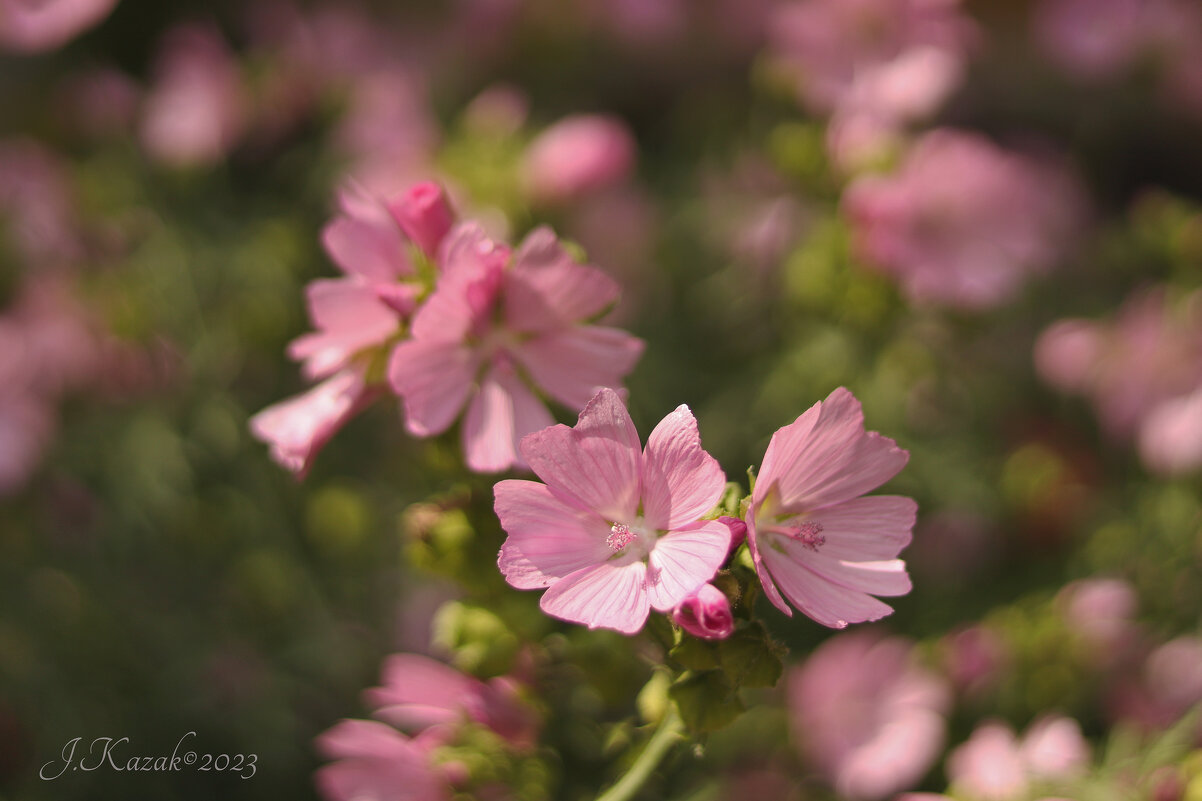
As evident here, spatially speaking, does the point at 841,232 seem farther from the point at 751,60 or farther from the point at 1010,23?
the point at 1010,23

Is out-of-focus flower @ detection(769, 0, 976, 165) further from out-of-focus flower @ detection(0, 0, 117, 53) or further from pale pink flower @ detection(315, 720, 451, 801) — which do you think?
out-of-focus flower @ detection(0, 0, 117, 53)

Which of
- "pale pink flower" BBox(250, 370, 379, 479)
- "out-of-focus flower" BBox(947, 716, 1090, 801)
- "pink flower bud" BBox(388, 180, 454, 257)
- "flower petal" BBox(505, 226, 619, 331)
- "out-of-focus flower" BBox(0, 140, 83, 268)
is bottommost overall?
"out-of-focus flower" BBox(947, 716, 1090, 801)

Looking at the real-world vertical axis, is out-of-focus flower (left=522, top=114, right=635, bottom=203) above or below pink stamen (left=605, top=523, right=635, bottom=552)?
below

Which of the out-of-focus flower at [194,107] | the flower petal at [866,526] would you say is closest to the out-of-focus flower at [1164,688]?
the flower petal at [866,526]

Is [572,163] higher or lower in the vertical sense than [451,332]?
lower

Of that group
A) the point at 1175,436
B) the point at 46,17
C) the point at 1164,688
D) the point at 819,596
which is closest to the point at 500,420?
the point at 819,596

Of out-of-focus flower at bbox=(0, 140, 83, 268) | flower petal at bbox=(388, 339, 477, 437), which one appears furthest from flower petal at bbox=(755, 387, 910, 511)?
out-of-focus flower at bbox=(0, 140, 83, 268)

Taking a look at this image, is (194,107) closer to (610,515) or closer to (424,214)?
(424,214)
